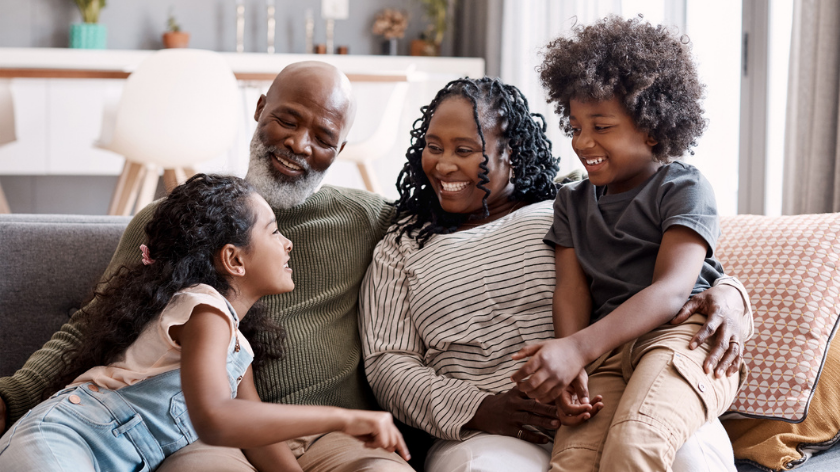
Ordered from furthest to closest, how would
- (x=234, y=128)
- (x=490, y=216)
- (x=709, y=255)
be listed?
1. (x=234, y=128)
2. (x=490, y=216)
3. (x=709, y=255)

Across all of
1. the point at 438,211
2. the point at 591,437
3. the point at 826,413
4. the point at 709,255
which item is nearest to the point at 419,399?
the point at 591,437

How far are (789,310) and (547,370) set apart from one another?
0.52 meters

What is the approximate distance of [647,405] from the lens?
104 centimetres

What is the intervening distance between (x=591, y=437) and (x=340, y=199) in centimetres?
76

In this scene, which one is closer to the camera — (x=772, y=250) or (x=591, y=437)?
(x=591, y=437)

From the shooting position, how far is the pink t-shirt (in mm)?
1061

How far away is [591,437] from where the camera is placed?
110 cm

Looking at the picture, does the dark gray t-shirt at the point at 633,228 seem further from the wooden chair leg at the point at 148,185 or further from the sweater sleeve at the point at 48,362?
the wooden chair leg at the point at 148,185

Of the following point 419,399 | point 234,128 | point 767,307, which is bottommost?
point 419,399

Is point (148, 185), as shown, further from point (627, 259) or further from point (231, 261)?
point (627, 259)

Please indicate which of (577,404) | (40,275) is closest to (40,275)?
(40,275)

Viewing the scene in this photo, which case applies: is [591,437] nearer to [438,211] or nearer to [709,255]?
[709,255]

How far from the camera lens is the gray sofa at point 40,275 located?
4.94ft

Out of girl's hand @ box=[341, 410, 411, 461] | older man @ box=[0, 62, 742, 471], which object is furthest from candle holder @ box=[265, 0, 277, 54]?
girl's hand @ box=[341, 410, 411, 461]
